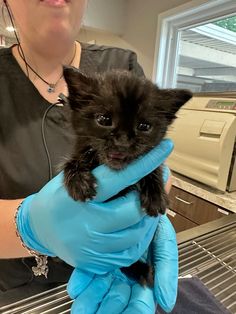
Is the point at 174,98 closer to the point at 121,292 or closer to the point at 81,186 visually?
the point at 81,186

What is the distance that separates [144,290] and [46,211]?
0.28m

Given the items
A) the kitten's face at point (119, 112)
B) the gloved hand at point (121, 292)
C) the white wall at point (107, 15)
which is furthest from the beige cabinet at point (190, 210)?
the white wall at point (107, 15)

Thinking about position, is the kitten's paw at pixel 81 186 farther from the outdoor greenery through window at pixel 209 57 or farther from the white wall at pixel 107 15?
the white wall at pixel 107 15

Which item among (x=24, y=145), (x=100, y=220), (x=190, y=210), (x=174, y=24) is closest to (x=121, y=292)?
(x=100, y=220)

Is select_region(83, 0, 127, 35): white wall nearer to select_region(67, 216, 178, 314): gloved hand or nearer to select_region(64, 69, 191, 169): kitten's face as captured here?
select_region(64, 69, 191, 169): kitten's face

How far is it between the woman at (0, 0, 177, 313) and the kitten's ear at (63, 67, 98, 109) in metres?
0.16

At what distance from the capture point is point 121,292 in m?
0.59

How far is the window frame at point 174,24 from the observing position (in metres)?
2.07

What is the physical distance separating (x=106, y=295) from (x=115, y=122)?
1.20 feet

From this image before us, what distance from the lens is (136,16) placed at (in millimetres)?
2758

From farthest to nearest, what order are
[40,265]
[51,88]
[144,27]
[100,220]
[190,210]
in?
[144,27] → [190,210] → [51,88] → [40,265] → [100,220]

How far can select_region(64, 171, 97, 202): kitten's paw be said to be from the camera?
567mm

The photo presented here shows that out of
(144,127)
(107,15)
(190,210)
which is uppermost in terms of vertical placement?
(107,15)

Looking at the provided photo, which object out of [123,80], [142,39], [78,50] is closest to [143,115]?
[123,80]
